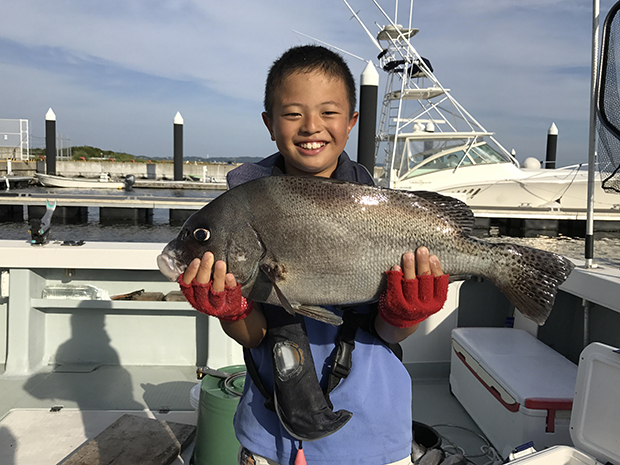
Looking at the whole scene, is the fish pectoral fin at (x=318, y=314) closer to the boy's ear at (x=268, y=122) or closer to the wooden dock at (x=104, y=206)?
the boy's ear at (x=268, y=122)

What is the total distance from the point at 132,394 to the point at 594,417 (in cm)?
339

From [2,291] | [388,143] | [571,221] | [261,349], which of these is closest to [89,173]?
[388,143]

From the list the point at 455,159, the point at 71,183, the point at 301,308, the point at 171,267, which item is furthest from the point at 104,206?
the point at 301,308

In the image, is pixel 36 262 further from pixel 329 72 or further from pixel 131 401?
pixel 329 72

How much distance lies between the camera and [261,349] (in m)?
1.80

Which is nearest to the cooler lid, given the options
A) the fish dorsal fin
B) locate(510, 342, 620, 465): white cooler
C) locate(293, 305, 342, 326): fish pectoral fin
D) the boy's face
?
locate(510, 342, 620, 465): white cooler

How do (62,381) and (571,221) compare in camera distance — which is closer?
(62,381)

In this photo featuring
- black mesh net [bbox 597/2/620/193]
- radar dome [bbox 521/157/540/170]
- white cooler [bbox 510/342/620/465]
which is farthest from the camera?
radar dome [bbox 521/157/540/170]

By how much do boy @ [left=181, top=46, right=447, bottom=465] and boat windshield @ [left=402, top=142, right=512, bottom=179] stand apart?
20382 millimetres

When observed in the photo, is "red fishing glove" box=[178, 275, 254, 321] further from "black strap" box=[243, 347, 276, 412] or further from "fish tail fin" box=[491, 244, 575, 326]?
"fish tail fin" box=[491, 244, 575, 326]

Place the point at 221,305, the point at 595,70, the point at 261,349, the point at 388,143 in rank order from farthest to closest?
the point at 388,143, the point at 595,70, the point at 261,349, the point at 221,305

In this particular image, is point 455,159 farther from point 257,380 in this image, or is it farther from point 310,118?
point 257,380

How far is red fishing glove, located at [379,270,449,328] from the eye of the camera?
4.93 feet

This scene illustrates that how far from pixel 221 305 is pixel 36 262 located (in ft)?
11.2
